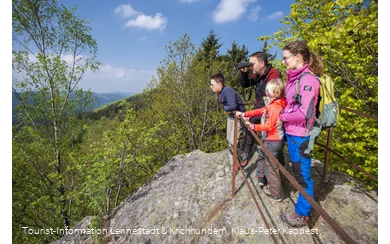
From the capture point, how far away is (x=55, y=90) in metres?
10.4

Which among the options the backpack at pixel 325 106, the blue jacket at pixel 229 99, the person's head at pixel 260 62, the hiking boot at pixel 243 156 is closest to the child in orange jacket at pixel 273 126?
the backpack at pixel 325 106

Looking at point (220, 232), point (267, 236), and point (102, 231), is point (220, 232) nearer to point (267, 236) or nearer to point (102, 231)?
point (267, 236)

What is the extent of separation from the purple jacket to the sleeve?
22cm

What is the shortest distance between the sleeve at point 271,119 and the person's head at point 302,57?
2.12ft

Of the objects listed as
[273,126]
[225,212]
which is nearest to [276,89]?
[273,126]

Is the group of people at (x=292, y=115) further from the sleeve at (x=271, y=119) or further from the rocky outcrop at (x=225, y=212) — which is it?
the rocky outcrop at (x=225, y=212)

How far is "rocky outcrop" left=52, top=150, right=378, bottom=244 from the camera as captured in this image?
9.32ft

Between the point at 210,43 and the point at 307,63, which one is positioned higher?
Result: the point at 210,43

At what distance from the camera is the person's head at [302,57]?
248 centimetres

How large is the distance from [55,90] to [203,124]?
30.6 ft

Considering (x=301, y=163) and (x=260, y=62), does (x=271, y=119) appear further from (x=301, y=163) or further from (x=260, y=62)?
(x=260, y=62)

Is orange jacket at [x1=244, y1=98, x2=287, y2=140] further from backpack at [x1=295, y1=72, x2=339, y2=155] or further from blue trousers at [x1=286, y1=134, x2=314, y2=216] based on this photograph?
backpack at [x1=295, y1=72, x2=339, y2=155]

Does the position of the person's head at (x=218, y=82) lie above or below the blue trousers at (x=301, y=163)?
above
